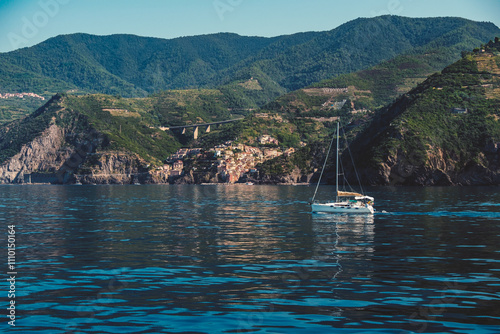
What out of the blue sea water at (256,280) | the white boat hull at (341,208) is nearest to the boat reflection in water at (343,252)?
the blue sea water at (256,280)

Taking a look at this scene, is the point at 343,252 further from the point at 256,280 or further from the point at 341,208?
the point at 341,208

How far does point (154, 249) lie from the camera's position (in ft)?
147

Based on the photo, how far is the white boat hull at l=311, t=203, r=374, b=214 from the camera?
82.9m

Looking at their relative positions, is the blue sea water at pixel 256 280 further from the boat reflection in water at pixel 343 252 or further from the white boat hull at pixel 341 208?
the white boat hull at pixel 341 208

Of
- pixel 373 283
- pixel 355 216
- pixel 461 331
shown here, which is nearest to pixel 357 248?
pixel 373 283

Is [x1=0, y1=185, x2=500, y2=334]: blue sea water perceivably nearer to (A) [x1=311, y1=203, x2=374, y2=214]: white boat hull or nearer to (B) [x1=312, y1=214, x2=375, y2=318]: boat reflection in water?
(B) [x1=312, y1=214, x2=375, y2=318]: boat reflection in water

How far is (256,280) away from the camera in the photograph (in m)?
31.8

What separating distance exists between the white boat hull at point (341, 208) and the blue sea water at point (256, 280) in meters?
21.7

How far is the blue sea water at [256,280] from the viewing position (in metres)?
23.5

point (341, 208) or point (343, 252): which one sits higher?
point (341, 208)

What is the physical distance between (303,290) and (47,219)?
52.5 metres

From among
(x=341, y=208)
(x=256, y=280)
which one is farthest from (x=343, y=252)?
(x=341, y=208)

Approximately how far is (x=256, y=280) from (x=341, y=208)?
183 ft

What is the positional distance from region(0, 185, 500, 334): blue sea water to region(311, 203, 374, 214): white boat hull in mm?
21692
